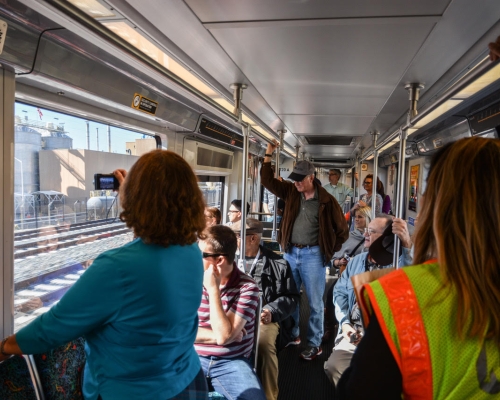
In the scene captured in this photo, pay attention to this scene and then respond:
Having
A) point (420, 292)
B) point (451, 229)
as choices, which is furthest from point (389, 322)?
point (451, 229)

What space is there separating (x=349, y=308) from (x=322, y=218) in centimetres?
98

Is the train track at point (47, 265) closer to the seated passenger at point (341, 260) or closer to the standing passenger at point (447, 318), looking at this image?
the standing passenger at point (447, 318)

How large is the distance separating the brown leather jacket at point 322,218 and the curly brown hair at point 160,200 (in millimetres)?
2391

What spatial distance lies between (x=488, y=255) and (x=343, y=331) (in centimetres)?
216

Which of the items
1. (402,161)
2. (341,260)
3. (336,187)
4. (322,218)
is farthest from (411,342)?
(336,187)

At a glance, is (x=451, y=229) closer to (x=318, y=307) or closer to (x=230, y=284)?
(x=230, y=284)

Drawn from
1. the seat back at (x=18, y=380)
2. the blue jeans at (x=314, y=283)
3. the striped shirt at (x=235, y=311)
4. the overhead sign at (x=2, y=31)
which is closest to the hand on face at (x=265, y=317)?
the striped shirt at (x=235, y=311)

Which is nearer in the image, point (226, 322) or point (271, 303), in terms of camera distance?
point (226, 322)

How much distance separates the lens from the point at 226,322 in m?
1.97

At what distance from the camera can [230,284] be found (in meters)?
2.21

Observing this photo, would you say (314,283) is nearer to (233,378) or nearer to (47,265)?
(233,378)

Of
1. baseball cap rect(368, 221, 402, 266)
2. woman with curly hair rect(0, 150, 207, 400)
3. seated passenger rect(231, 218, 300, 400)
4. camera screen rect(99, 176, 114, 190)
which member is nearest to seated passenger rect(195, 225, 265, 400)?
seated passenger rect(231, 218, 300, 400)

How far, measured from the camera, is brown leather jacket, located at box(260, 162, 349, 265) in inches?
143

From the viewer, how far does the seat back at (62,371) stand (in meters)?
1.61
